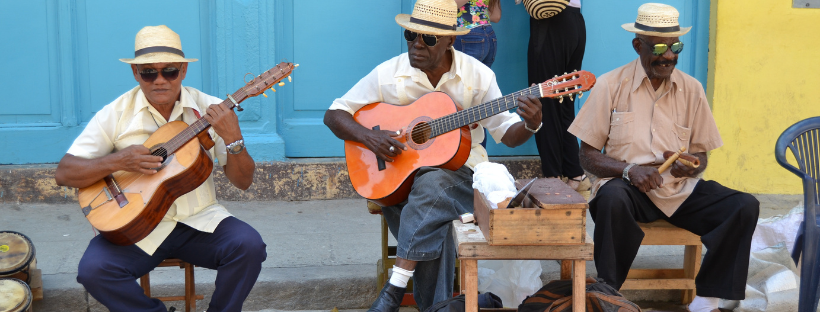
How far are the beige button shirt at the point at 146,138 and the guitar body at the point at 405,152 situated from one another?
666 mm

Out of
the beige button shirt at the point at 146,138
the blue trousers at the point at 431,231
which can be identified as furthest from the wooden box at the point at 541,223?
the beige button shirt at the point at 146,138

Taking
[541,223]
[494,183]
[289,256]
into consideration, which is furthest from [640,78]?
[289,256]

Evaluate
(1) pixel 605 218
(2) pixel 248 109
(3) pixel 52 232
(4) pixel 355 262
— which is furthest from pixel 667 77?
(3) pixel 52 232

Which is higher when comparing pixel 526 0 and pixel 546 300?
pixel 526 0

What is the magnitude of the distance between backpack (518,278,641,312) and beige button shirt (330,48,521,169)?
2.95 feet

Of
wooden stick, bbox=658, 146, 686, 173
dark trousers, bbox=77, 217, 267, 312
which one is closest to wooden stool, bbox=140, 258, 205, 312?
dark trousers, bbox=77, 217, 267, 312

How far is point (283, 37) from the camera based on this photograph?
5379mm

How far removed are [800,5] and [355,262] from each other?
12.3 ft

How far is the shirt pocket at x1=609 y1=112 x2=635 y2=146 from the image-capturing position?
12.2ft

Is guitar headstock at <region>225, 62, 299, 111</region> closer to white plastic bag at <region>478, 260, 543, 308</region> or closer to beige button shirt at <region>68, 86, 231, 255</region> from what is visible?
beige button shirt at <region>68, 86, 231, 255</region>

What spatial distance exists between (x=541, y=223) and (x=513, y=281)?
1002 mm

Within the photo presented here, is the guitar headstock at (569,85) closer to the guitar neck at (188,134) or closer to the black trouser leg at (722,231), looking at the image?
the black trouser leg at (722,231)

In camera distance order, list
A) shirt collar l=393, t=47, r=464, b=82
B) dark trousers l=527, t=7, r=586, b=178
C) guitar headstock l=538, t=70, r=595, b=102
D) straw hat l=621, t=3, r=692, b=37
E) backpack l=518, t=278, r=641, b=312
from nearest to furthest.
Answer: backpack l=518, t=278, r=641, b=312
guitar headstock l=538, t=70, r=595, b=102
straw hat l=621, t=3, r=692, b=37
shirt collar l=393, t=47, r=464, b=82
dark trousers l=527, t=7, r=586, b=178

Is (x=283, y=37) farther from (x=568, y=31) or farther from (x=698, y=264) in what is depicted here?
(x=698, y=264)
